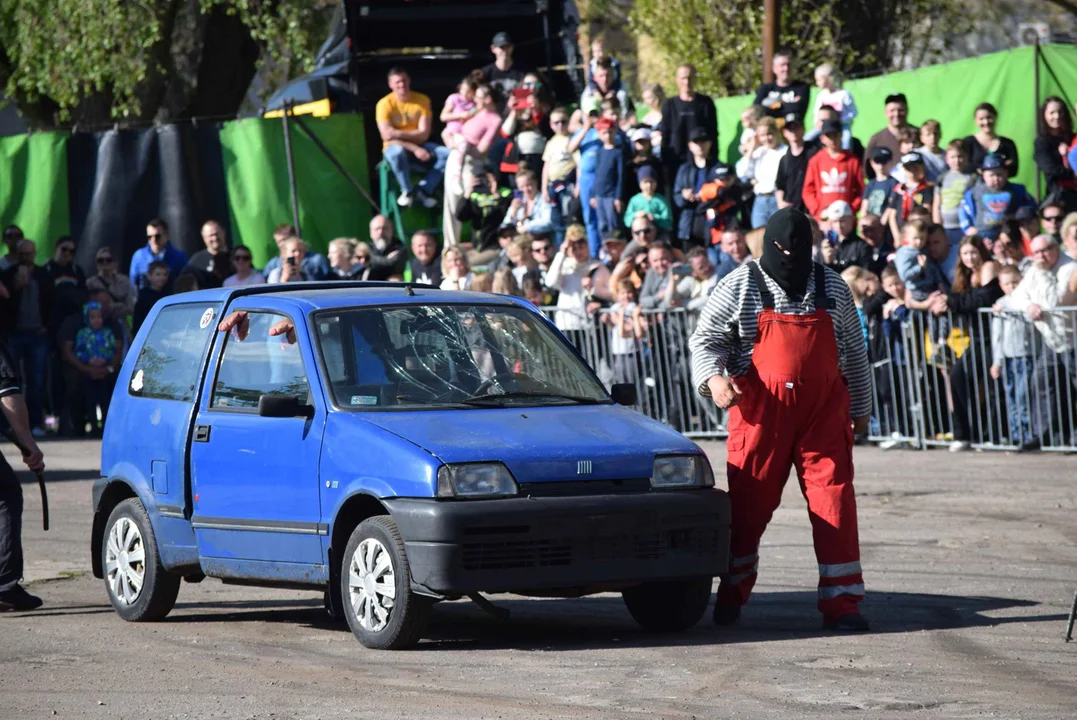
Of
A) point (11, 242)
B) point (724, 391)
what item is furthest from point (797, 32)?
point (724, 391)

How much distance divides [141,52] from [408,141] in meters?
8.35

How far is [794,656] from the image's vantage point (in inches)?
321

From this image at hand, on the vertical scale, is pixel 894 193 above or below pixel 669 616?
above

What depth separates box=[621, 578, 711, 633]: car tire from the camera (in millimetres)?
8852

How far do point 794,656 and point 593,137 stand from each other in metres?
12.0

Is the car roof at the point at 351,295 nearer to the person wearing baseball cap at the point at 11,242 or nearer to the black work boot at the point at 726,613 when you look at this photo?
the black work boot at the point at 726,613

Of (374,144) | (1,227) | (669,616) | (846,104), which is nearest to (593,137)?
(846,104)

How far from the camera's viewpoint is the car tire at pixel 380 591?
826 cm

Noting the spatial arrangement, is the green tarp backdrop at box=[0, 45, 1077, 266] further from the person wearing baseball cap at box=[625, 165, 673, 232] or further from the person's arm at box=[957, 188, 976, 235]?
the person's arm at box=[957, 188, 976, 235]

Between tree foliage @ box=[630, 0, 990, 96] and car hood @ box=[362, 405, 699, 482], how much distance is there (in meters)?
17.3

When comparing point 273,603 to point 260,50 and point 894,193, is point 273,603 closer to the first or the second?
point 894,193

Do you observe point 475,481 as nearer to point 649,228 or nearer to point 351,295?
point 351,295

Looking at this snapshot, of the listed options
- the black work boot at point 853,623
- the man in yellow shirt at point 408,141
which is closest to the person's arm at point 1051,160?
the man in yellow shirt at point 408,141

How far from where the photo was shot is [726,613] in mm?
9172
